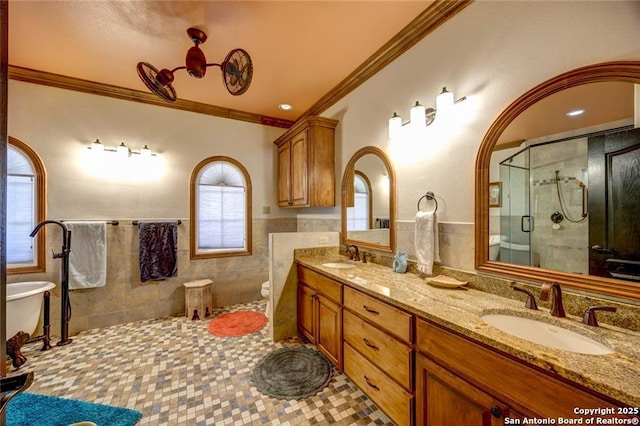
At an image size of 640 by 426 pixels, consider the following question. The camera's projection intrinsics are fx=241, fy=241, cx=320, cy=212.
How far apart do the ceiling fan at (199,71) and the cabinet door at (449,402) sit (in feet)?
Result: 7.58

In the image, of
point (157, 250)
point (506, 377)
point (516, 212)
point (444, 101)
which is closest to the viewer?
point (506, 377)

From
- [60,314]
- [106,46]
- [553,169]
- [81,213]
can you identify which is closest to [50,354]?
[60,314]

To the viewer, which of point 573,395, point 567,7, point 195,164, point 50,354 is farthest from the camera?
point 195,164

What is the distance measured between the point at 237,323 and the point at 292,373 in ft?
3.87

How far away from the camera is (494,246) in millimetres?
1509

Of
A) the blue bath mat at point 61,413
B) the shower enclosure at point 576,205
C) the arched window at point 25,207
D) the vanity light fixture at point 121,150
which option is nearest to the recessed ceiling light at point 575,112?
the shower enclosure at point 576,205

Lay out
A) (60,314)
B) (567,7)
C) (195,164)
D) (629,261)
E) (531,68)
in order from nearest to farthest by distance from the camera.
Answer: (629,261), (567,7), (531,68), (60,314), (195,164)

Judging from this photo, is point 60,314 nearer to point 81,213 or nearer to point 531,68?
point 81,213

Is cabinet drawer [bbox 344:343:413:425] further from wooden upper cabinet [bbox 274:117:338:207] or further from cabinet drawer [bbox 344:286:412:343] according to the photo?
wooden upper cabinet [bbox 274:117:338:207]

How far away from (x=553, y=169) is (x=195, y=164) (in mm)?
3650

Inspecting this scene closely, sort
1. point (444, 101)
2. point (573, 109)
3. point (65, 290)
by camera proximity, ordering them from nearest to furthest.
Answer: point (573, 109) < point (444, 101) < point (65, 290)

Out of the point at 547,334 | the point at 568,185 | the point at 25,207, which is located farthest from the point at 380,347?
the point at 25,207

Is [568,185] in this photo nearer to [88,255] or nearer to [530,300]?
[530,300]

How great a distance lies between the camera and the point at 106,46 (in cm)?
221
